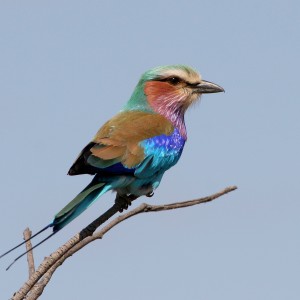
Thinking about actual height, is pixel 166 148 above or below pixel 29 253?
above

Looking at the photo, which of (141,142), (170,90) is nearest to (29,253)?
(141,142)

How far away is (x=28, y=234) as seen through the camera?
3875mm

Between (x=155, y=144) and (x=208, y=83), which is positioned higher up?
(x=208, y=83)

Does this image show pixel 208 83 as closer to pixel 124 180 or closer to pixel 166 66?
pixel 166 66

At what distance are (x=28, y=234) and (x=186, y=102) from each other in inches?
118

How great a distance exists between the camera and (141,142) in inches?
216

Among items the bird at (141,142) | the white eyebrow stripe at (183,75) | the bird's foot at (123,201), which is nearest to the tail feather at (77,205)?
the bird at (141,142)

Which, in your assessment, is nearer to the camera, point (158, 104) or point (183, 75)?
point (158, 104)

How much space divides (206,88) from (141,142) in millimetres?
1389

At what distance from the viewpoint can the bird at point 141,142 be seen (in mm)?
4859

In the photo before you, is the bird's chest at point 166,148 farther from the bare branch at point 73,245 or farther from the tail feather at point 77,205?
the bare branch at point 73,245

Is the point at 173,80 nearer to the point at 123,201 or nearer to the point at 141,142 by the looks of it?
the point at 141,142

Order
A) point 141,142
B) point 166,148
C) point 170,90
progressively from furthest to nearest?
point 170,90 → point 166,148 → point 141,142

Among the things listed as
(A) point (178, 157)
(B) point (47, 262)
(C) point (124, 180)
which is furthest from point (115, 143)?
(B) point (47, 262)
